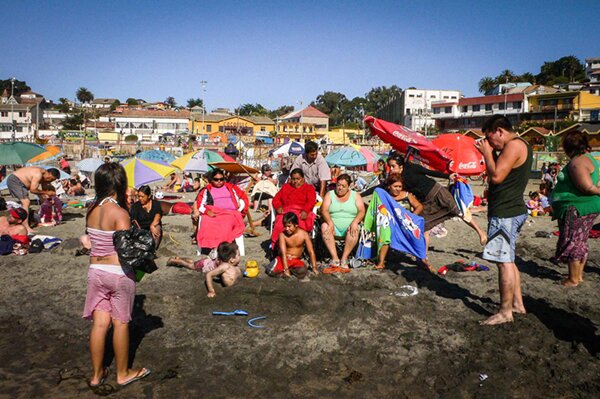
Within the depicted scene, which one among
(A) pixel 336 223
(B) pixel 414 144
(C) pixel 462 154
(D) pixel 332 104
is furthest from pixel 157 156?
(D) pixel 332 104

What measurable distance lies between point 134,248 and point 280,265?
3269 mm

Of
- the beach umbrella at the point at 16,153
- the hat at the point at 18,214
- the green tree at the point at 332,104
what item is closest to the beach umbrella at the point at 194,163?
the beach umbrella at the point at 16,153

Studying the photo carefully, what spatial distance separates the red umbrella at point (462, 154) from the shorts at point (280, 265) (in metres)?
3.65

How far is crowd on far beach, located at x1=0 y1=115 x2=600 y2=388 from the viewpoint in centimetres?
318

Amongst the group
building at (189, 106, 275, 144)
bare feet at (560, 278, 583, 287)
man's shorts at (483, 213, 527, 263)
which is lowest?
bare feet at (560, 278, 583, 287)

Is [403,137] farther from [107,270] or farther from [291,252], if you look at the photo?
[107,270]

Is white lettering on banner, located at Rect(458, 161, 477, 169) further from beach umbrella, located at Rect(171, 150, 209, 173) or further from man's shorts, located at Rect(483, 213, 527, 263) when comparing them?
beach umbrella, located at Rect(171, 150, 209, 173)

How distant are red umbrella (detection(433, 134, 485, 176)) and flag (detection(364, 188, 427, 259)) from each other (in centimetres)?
209

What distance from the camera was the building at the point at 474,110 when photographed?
205 ft

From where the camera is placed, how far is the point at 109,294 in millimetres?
3195

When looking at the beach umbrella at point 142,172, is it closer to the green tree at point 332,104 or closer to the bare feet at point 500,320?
the bare feet at point 500,320

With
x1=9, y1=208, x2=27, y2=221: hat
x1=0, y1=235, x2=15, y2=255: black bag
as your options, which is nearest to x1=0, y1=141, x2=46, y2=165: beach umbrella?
x1=9, y1=208, x2=27, y2=221: hat

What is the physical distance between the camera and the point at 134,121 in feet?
251

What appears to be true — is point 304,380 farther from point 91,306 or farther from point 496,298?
point 496,298
